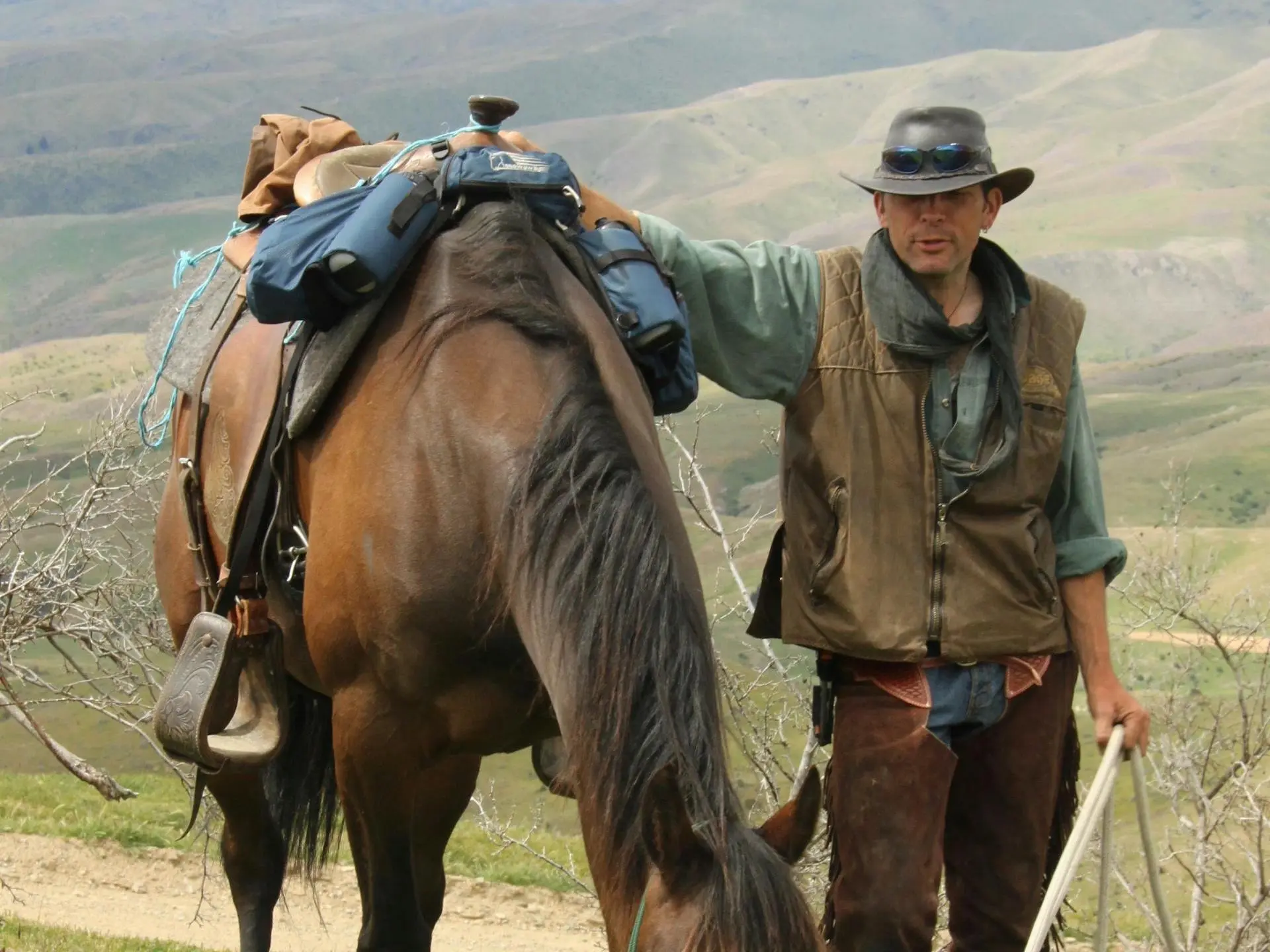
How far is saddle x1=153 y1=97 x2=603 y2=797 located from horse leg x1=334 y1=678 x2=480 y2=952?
0.28 meters

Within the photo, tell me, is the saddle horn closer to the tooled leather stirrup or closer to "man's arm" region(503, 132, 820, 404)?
"man's arm" region(503, 132, 820, 404)

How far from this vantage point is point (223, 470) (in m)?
3.77

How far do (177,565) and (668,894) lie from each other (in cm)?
245

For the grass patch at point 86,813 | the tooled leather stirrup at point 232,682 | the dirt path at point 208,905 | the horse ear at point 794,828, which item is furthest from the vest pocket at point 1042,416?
the grass patch at point 86,813

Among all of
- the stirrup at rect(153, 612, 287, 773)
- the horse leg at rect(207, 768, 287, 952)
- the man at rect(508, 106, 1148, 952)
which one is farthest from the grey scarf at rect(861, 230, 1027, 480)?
the horse leg at rect(207, 768, 287, 952)

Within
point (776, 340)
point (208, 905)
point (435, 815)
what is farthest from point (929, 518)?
point (208, 905)

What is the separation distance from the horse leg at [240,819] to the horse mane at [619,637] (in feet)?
5.27

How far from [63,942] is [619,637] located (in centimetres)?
410

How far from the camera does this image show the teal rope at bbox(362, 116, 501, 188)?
3.39 meters

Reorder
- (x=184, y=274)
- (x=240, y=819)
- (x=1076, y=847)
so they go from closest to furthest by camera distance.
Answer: (x=1076, y=847)
(x=240, y=819)
(x=184, y=274)

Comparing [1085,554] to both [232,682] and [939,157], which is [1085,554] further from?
[232,682]

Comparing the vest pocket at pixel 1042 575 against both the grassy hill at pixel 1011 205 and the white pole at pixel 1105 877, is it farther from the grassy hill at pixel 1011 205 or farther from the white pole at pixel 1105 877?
the grassy hill at pixel 1011 205

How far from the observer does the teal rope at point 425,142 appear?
11.1 feet

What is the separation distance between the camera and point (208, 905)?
8.05 meters
